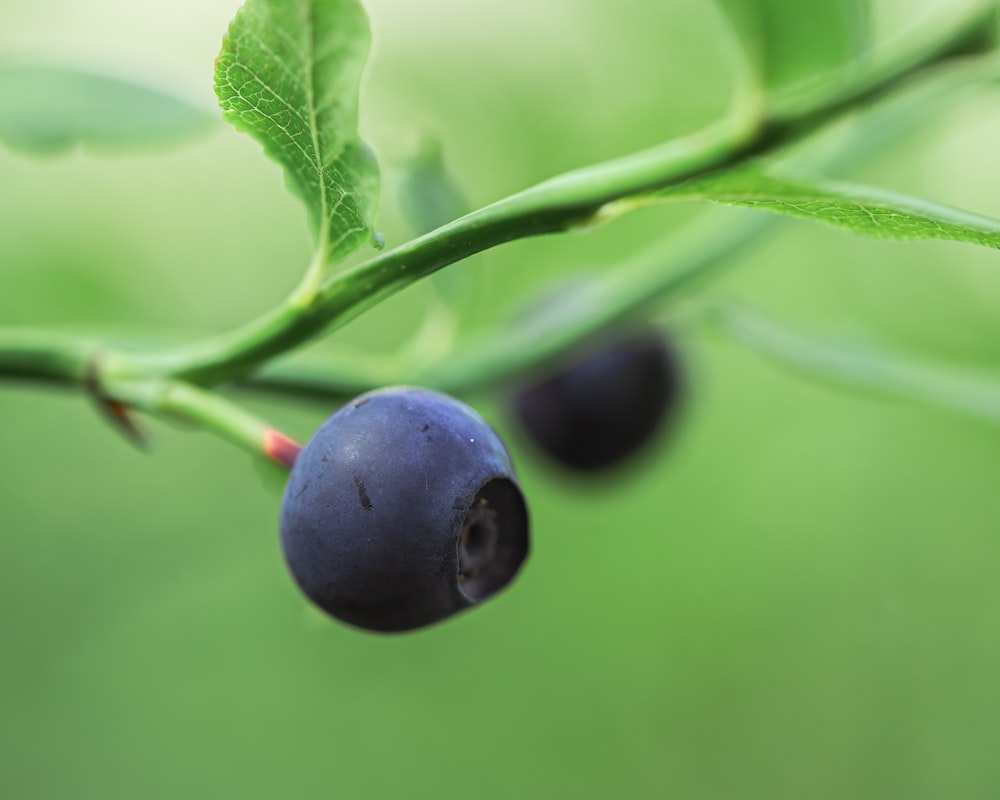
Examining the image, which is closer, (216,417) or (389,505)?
(389,505)

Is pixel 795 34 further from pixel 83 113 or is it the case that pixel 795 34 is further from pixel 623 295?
pixel 83 113

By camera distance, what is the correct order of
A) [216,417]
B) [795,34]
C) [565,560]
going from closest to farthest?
[216,417], [795,34], [565,560]

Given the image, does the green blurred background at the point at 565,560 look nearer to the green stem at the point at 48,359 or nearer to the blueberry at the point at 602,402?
the blueberry at the point at 602,402

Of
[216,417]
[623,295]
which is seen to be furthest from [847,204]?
[623,295]

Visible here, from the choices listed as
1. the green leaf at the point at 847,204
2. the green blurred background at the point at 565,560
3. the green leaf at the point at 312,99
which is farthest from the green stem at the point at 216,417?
the green blurred background at the point at 565,560

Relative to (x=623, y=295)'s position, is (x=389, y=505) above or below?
below
